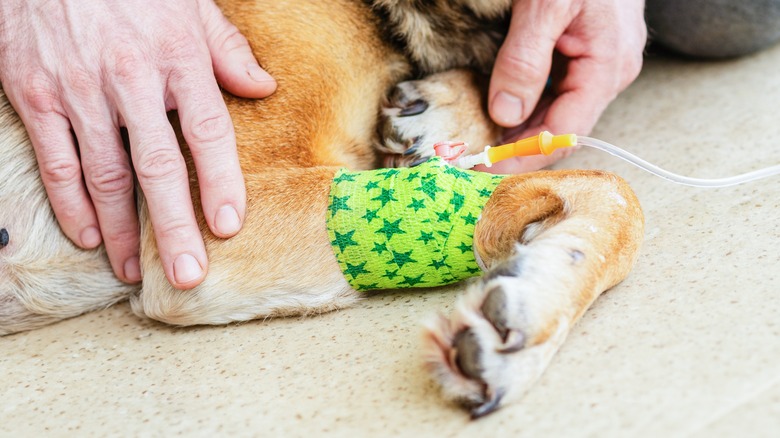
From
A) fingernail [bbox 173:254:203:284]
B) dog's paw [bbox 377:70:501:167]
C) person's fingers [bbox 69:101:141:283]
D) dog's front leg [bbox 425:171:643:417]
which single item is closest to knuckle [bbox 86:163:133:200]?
person's fingers [bbox 69:101:141:283]

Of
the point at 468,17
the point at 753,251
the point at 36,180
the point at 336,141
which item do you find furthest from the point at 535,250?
the point at 36,180

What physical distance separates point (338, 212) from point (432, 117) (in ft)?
1.67

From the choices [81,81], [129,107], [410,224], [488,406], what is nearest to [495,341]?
[488,406]

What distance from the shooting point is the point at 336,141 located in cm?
148

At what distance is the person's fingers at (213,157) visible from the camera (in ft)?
4.12

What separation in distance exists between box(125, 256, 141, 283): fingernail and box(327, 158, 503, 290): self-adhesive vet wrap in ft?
1.54

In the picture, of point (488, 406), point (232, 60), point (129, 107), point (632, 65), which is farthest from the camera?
point (632, 65)

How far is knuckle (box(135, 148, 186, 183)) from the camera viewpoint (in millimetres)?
1235

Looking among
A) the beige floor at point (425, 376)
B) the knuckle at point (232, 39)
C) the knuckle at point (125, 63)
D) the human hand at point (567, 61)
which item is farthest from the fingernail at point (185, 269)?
the human hand at point (567, 61)

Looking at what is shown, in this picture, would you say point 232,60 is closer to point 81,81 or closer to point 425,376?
point 81,81

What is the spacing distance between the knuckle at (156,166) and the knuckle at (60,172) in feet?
0.57

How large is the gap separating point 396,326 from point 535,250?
295 millimetres

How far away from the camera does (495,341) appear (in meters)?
0.91

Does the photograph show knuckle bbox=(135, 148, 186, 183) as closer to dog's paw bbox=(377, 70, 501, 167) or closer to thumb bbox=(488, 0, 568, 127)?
dog's paw bbox=(377, 70, 501, 167)
